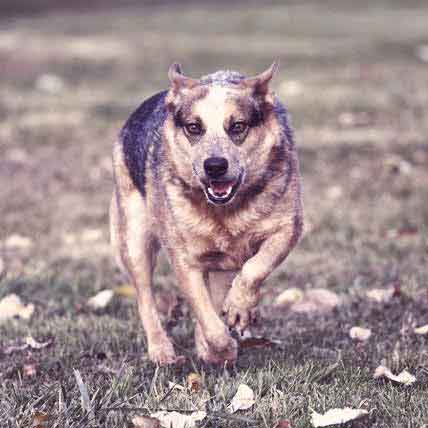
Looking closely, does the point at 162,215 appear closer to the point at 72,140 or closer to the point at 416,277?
the point at 416,277

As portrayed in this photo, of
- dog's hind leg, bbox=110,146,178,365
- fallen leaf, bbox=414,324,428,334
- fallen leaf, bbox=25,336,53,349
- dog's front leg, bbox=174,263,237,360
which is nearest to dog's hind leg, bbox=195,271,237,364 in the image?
dog's front leg, bbox=174,263,237,360

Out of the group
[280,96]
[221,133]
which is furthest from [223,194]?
[280,96]

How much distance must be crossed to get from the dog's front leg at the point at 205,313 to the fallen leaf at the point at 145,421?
0.86 metres

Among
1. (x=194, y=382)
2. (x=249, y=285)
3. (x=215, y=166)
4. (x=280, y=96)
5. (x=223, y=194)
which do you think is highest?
(x=215, y=166)

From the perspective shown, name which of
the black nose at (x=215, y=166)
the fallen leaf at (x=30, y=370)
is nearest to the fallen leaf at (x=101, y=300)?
the fallen leaf at (x=30, y=370)

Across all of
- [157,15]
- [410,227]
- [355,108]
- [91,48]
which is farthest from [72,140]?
[157,15]

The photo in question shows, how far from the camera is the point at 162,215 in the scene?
4.25 meters

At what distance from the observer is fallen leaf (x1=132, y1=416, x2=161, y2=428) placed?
3107 millimetres

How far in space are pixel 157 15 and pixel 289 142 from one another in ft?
72.2

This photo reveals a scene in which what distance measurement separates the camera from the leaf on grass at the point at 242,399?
10.9 feet

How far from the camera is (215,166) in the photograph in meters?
3.78

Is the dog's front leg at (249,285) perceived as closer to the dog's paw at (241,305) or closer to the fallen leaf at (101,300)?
the dog's paw at (241,305)

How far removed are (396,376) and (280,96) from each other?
8.22m

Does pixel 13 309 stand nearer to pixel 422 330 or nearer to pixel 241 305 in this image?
pixel 241 305
